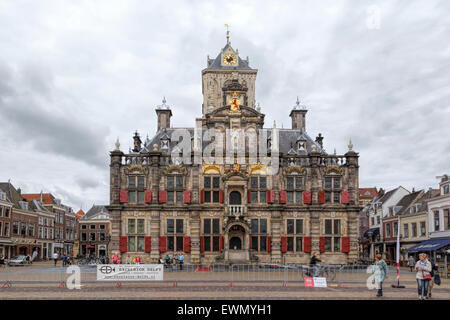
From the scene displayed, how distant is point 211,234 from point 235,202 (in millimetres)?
4110

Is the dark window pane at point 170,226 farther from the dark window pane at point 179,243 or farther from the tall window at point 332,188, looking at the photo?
the tall window at point 332,188

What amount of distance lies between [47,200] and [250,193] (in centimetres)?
5044

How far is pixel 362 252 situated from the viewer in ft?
247

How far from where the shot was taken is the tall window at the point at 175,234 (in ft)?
148

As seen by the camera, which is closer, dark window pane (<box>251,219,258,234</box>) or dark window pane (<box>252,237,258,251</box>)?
dark window pane (<box>252,237,258,251</box>)

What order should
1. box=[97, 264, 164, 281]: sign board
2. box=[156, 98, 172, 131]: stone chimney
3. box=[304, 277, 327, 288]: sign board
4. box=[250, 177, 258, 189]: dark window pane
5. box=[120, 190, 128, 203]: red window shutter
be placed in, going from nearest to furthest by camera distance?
1. box=[304, 277, 327, 288]: sign board
2. box=[97, 264, 164, 281]: sign board
3. box=[120, 190, 128, 203]: red window shutter
4. box=[250, 177, 258, 189]: dark window pane
5. box=[156, 98, 172, 131]: stone chimney

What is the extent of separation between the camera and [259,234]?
45438 mm

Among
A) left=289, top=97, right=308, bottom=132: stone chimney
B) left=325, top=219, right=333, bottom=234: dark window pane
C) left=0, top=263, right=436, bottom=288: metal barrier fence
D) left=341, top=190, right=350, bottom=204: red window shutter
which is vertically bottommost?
left=0, top=263, right=436, bottom=288: metal barrier fence

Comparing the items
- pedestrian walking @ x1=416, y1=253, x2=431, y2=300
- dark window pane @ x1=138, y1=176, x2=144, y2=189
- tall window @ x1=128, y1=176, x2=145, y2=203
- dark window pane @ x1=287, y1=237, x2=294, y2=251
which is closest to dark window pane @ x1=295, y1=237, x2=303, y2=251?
dark window pane @ x1=287, y1=237, x2=294, y2=251

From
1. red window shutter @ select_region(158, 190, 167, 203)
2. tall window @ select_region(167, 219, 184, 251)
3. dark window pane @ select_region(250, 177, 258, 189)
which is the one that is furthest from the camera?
dark window pane @ select_region(250, 177, 258, 189)

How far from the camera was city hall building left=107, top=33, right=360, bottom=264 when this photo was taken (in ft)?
147

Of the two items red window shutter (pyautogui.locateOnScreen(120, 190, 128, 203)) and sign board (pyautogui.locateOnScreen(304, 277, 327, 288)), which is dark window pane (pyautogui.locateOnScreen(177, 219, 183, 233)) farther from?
sign board (pyautogui.locateOnScreen(304, 277, 327, 288))

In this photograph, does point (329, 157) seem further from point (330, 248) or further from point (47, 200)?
point (47, 200)

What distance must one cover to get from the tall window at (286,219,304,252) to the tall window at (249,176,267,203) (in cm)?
365
